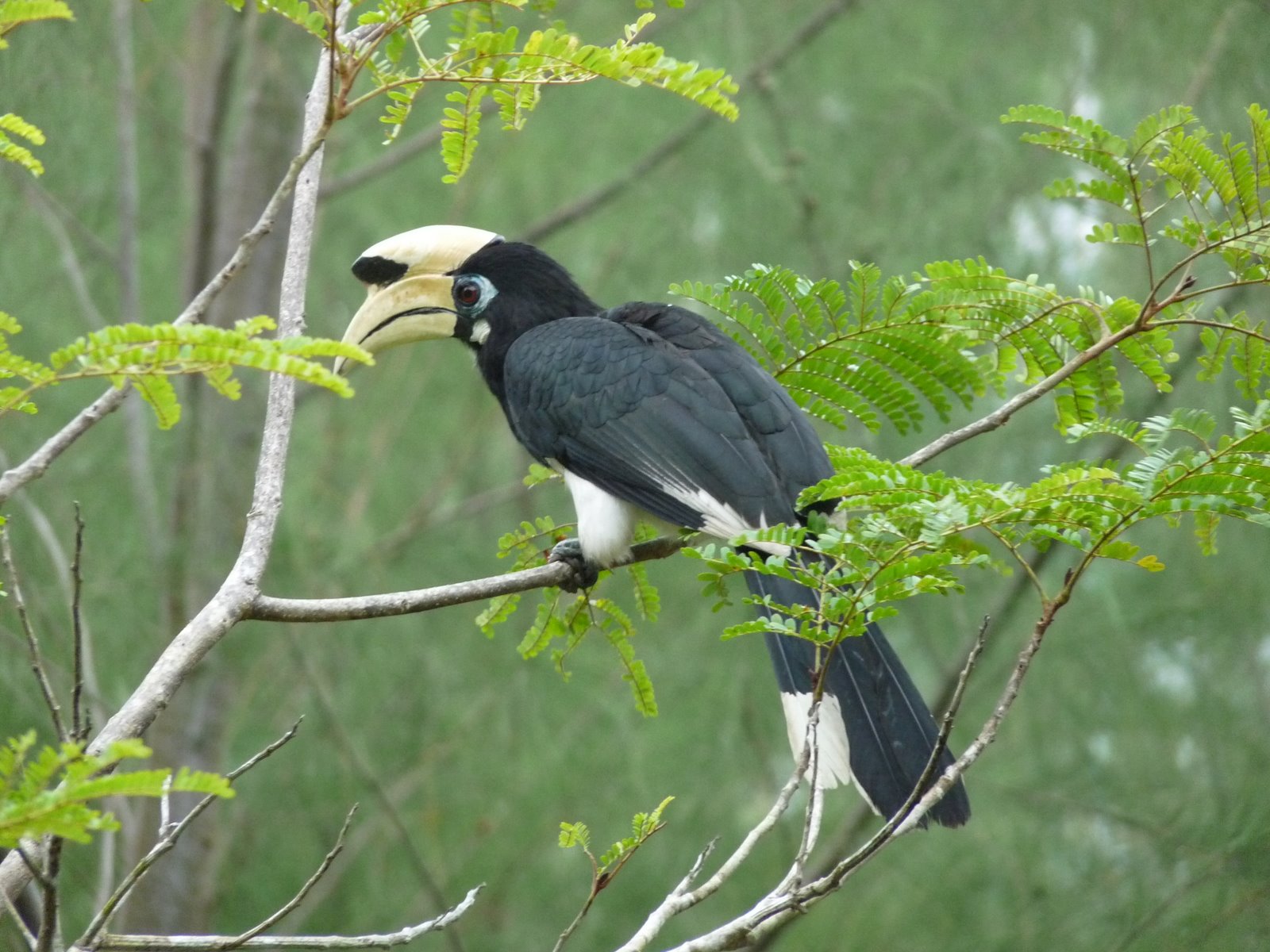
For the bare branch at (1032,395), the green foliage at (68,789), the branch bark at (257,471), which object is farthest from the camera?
the bare branch at (1032,395)

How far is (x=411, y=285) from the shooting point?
9.10 feet

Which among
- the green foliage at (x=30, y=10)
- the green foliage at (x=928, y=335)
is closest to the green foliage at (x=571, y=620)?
the green foliage at (x=928, y=335)

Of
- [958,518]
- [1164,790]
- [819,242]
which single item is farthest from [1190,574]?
[958,518]

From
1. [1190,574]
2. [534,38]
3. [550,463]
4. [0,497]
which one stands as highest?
[534,38]

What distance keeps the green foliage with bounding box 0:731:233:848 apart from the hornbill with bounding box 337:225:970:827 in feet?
3.41

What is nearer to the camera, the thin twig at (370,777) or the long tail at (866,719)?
the long tail at (866,719)

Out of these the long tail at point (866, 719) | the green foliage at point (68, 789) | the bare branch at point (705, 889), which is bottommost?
the long tail at point (866, 719)

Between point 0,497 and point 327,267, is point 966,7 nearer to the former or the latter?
point 327,267

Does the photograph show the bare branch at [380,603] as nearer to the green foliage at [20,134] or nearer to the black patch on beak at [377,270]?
the green foliage at [20,134]

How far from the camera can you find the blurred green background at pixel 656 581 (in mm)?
3641

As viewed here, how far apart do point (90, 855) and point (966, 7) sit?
369 centimetres

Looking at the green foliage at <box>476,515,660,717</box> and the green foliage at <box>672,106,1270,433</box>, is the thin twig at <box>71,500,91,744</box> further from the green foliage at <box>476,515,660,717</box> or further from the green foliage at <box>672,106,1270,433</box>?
the green foliage at <box>672,106,1270,433</box>

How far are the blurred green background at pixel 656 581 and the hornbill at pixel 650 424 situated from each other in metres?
1.17

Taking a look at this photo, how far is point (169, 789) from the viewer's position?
38.6 inches
